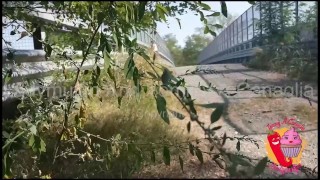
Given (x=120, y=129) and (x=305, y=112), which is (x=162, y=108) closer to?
(x=120, y=129)

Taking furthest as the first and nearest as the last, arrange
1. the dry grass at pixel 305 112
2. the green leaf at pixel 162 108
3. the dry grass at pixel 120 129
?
the dry grass at pixel 305 112 < the dry grass at pixel 120 129 < the green leaf at pixel 162 108

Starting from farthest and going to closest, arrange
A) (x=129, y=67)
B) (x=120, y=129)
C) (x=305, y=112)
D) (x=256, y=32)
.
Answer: (x=256, y=32), (x=305, y=112), (x=120, y=129), (x=129, y=67)

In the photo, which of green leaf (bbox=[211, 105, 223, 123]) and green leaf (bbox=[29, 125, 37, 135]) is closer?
green leaf (bbox=[211, 105, 223, 123])

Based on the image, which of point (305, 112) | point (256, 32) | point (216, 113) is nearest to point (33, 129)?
point (216, 113)

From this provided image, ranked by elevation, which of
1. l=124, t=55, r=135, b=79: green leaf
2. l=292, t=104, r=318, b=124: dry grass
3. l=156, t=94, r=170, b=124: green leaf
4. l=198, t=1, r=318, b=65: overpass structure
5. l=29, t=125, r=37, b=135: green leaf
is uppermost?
l=198, t=1, r=318, b=65: overpass structure

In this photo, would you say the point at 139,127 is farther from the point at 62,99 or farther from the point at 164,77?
the point at 164,77

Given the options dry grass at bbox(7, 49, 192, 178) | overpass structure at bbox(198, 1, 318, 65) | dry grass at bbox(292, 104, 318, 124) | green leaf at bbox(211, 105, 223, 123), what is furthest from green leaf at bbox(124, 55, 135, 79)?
dry grass at bbox(292, 104, 318, 124)

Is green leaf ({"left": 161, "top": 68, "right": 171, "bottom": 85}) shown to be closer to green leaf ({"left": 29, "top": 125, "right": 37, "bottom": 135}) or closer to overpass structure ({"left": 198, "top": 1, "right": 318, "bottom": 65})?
green leaf ({"left": 29, "top": 125, "right": 37, "bottom": 135})

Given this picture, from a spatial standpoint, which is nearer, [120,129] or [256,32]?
[120,129]

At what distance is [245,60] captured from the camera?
5020 millimetres

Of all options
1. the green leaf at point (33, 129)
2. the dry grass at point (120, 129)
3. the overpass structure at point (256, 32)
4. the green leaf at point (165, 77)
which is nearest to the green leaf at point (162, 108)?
the green leaf at point (165, 77)

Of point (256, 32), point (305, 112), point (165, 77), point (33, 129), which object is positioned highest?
point (256, 32)

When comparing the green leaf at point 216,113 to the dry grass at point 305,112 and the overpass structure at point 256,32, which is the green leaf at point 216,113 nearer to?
the overpass structure at point 256,32

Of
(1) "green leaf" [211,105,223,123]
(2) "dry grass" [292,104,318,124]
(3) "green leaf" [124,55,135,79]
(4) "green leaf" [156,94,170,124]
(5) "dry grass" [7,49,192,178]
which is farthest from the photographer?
(2) "dry grass" [292,104,318,124]
